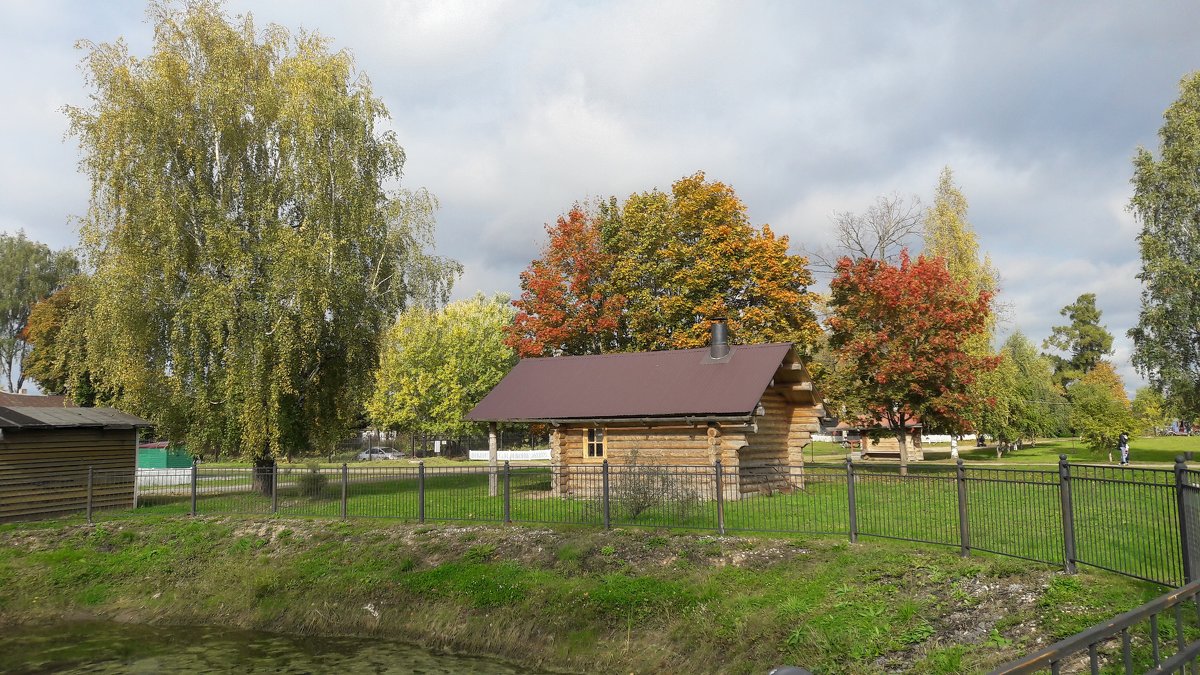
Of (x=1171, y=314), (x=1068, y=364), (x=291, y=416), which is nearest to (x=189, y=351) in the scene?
(x=291, y=416)

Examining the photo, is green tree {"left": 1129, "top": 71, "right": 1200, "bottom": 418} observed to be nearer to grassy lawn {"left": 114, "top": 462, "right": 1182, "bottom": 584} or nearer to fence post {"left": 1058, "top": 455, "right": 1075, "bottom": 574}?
grassy lawn {"left": 114, "top": 462, "right": 1182, "bottom": 584}

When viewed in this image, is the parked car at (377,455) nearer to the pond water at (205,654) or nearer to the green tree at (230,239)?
the green tree at (230,239)

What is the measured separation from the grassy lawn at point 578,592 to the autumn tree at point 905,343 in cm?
1505

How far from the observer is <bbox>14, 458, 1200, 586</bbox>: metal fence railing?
395 inches

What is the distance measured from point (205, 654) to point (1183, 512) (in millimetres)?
14334

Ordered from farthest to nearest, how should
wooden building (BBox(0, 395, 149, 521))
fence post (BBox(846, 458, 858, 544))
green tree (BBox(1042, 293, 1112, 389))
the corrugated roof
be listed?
green tree (BBox(1042, 293, 1112, 389)), the corrugated roof, wooden building (BBox(0, 395, 149, 521)), fence post (BBox(846, 458, 858, 544))

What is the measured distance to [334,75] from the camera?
84.7 feet

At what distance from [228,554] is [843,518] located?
522 inches

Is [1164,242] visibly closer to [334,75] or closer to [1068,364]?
[334,75]

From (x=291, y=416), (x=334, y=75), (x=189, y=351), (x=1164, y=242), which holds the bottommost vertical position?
(x=291, y=416)

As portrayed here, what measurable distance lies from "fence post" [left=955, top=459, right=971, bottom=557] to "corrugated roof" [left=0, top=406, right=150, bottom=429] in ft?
71.8

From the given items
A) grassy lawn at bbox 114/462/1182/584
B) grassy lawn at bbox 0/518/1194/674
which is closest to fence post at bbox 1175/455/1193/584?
grassy lawn at bbox 114/462/1182/584

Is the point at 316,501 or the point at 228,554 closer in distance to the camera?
the point at 228,554

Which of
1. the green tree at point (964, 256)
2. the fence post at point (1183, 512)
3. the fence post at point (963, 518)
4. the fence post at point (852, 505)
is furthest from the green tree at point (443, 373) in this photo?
the fence post at point (1183, 512)
